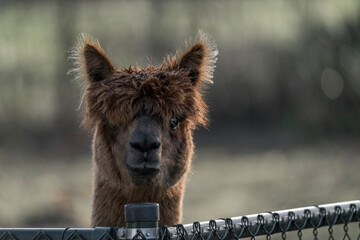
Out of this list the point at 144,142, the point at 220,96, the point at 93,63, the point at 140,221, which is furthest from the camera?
the point at 220,96

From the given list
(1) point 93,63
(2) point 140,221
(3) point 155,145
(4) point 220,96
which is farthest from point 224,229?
(4) point 220,96

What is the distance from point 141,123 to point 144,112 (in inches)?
3.9

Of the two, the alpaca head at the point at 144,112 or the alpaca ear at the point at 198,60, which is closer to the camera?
the alpaca head at the point at 144,112

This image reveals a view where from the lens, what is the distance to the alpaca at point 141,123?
3736 millimetres

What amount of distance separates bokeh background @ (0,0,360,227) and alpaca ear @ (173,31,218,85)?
30.2ft

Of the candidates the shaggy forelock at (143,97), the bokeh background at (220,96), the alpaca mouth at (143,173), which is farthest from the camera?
the bokeh background at (220,96)

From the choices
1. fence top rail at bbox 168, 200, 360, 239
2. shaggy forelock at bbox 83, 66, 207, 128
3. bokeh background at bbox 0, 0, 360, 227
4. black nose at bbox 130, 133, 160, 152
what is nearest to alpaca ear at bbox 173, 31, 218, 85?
shaggy forelock at bbox 83, 66, 207, 128

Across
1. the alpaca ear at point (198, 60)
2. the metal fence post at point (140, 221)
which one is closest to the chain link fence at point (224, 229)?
the metal fence post at point (140, 221)

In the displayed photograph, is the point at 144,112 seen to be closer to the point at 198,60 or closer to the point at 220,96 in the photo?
the point at 198,60

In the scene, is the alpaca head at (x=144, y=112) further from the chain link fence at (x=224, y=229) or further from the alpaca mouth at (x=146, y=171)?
the chain link fence at (x=224, y=229)

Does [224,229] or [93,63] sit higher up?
[93,63]

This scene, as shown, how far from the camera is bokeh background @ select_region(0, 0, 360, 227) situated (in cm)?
1477

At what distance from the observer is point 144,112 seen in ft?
12.4

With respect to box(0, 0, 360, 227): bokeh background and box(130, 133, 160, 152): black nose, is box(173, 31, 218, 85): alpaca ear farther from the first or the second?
box(0, 0, 360, 227): bokeh background
